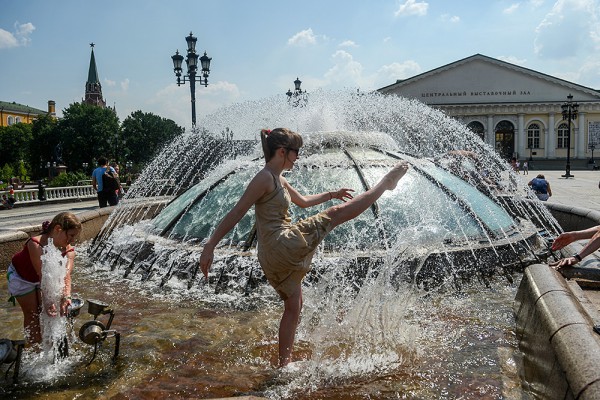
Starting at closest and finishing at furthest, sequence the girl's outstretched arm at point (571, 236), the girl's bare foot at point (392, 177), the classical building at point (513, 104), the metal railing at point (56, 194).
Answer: the girl's bare foot at point (392, 177) < the girl's outstretched arm at point (571, 236) < the metal railing at point (56, 194) < the classical building at point (513, 104)

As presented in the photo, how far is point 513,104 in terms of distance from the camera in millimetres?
58094

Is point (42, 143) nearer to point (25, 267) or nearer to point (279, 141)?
point (25, 267)

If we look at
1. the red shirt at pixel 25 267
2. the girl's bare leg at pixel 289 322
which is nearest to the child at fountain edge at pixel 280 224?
the girl's bare leg at pixel 289 322

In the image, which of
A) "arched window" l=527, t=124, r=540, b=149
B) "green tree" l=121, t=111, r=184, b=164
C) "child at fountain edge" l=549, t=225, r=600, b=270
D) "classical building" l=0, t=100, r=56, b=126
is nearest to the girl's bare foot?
"child at fountain edge" l=549, t=225, r=600, b=270

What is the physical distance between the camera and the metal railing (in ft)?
65.8

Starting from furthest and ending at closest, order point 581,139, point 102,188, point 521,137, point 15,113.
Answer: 1. point 15,113
2. point 521,137
3. point 581,139
4. point 102,188

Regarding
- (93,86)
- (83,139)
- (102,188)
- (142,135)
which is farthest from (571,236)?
(93,86)

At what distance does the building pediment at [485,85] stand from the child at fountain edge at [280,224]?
196 ft

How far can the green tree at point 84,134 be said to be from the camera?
53.5 m

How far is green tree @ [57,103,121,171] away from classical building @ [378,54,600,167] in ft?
103

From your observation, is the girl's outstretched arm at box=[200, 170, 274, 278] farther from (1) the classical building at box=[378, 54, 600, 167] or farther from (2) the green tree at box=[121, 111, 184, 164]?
(1) the classical building at box=[378, 54, 600, 167]

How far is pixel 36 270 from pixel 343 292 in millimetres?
2318

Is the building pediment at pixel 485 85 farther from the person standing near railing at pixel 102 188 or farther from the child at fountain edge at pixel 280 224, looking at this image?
the child at fountain edge at pixel 280 224

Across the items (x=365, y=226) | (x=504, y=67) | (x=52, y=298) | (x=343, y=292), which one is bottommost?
(x=343, y=292)
